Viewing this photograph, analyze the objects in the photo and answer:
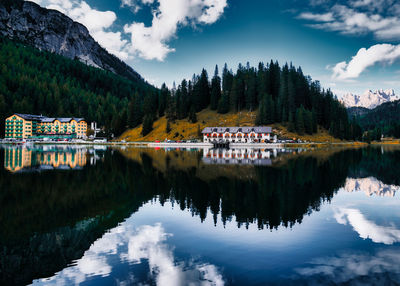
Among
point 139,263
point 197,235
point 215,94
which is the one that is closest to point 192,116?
point 215,94

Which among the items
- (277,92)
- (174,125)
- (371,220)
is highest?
(277,92)

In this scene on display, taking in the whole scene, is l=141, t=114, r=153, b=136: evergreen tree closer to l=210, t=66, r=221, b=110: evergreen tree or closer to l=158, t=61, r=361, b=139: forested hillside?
l=158, t=61, r=361, b=139: forested hillside

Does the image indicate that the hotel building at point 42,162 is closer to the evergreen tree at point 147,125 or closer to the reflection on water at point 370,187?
the reflection on water at point 370,187

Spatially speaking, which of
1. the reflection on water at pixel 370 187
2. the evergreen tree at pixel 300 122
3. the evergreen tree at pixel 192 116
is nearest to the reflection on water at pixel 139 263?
the reflection on water at pixel 370 187

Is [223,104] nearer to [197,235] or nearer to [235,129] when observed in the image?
[235,129]

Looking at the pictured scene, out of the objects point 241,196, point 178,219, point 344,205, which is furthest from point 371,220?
point 178,219

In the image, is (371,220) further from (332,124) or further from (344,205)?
(332,124)

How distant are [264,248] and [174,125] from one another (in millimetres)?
157207

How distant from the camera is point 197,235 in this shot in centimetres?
1563

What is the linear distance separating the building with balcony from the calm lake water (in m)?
121

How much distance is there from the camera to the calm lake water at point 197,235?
1103 cm

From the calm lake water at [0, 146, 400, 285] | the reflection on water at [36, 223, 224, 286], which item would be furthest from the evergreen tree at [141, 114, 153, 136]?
the reflection on water at [36, 223, 224, 286]

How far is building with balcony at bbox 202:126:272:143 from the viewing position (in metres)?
149

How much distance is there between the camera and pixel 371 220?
19062mm
